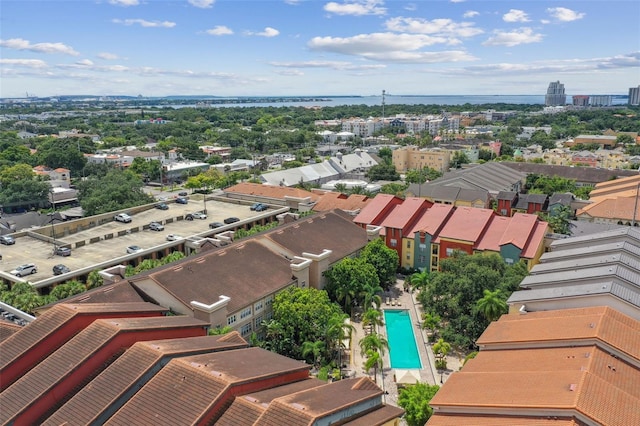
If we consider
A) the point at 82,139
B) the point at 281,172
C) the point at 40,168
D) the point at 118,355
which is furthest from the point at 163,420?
the point at 82,139

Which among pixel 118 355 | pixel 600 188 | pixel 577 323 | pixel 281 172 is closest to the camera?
pixel 118 355

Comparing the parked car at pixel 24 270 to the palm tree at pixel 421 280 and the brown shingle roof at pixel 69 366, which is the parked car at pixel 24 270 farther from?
the palm tree at pixel 421 280

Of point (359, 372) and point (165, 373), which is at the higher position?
point (165, 373)

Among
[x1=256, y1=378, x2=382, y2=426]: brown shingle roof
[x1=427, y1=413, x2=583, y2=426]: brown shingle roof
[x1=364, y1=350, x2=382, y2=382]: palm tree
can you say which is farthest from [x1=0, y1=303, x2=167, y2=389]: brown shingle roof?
[x1=427, y1=413, x2=583, y2=426]: brown shingle roof

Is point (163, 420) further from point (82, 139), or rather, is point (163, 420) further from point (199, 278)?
point (82, 139)

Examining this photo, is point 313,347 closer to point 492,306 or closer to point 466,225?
point 492,306

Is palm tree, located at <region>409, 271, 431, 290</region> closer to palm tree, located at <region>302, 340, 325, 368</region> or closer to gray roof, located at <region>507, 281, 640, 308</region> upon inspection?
gray roof, located at <region>507, 281, 640, 308</region>

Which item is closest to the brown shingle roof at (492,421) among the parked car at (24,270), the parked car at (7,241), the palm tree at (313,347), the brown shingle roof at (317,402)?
the brown shingle roof at (317,402)

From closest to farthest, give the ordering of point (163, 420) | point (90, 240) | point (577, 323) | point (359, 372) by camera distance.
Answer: point (163, 420), point (577, 323), point (359, 372), point (90, 240)
